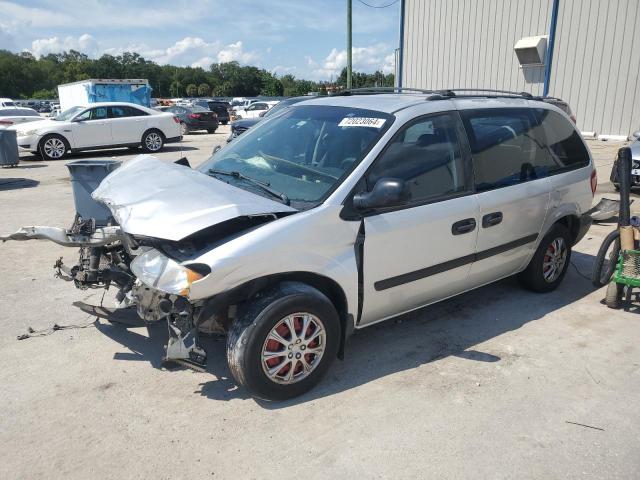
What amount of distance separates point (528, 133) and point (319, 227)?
7.91 feet

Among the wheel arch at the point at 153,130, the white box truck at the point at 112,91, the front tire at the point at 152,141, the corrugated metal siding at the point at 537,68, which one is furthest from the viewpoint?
the white box truck at the point at 112,91

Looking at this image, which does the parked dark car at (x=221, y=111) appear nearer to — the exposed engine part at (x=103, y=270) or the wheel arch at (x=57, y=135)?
the wheel arch at (x=57, y=135)

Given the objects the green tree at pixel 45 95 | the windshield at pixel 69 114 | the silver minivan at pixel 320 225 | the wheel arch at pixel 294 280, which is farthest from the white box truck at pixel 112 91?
the green tree at pixel 45 95

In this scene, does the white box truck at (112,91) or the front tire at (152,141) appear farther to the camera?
the white box truck at (112,91)

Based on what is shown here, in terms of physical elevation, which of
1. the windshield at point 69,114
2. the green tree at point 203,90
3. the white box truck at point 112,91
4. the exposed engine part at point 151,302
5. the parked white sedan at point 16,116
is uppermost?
the green tree at point 203,90

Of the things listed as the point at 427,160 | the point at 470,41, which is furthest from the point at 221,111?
the point at 427,160

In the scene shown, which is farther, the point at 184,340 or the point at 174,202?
the point at 174,202

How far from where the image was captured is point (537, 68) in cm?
1941

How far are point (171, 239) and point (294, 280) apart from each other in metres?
0.76

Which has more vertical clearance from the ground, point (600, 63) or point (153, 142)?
point (600, 63)

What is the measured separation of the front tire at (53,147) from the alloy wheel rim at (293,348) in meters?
13.9

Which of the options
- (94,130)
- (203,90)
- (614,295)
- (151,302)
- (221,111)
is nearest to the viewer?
(151,302)

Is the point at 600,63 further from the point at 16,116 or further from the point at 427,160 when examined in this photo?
the point at 16,116

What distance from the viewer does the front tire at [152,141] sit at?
16.0 meters
